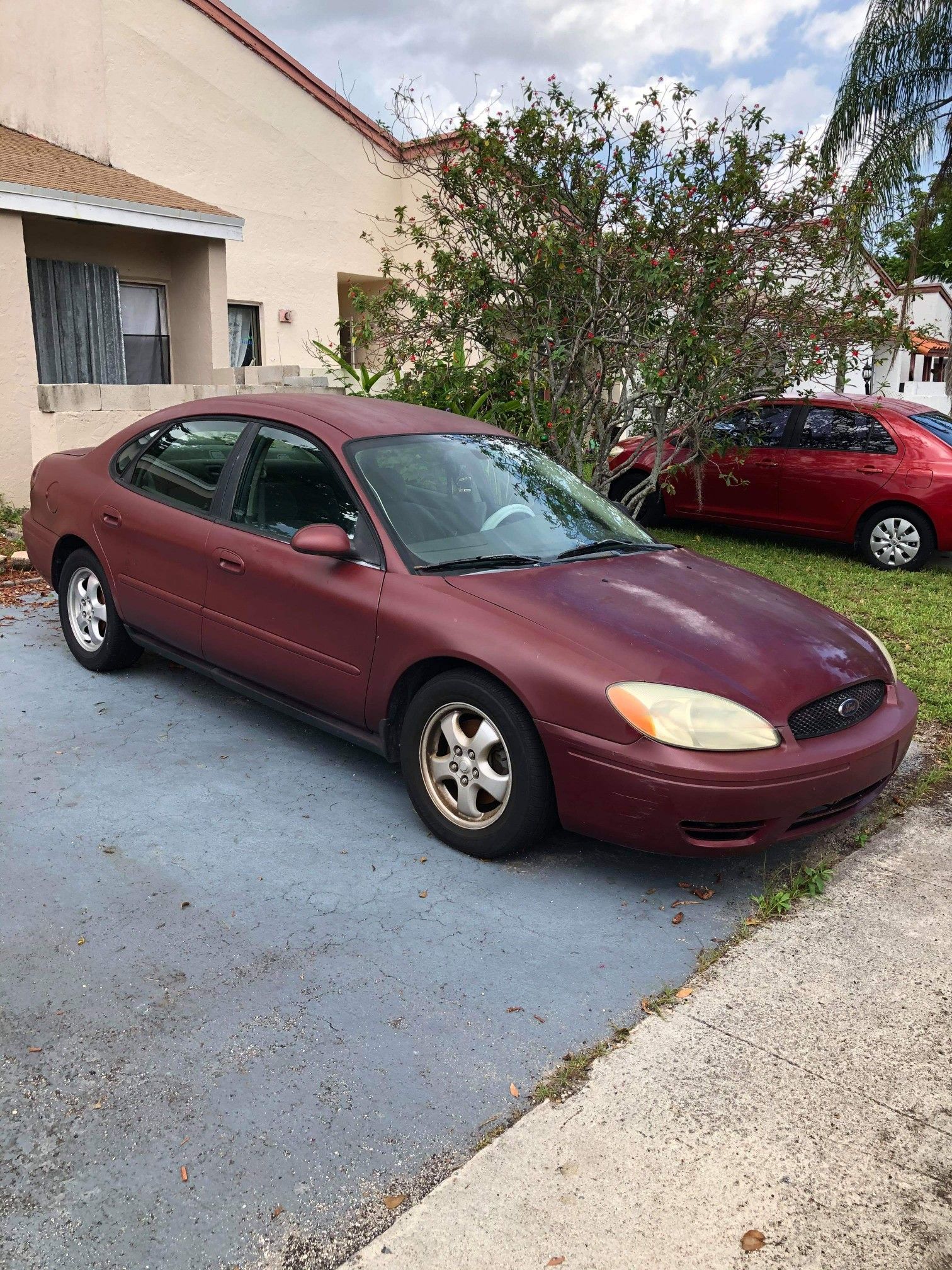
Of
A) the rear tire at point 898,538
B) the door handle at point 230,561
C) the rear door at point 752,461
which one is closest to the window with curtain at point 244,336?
the rear door at point 752,461

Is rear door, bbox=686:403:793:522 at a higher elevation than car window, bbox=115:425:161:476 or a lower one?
lower

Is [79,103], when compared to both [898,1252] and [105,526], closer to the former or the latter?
[105,526]

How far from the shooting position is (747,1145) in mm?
2439

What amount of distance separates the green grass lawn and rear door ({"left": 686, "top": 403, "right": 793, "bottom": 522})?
40 cm

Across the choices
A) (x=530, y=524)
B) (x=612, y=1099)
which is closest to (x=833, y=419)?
(x=530, y=524)

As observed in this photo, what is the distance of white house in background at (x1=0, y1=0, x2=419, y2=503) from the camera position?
9875mm

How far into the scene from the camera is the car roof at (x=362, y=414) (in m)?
4.60

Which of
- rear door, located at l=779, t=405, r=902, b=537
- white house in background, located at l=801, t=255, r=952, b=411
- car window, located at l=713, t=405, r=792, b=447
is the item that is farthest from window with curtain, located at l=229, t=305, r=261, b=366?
white house in background, located at l=801, t=255, r=952, b=411

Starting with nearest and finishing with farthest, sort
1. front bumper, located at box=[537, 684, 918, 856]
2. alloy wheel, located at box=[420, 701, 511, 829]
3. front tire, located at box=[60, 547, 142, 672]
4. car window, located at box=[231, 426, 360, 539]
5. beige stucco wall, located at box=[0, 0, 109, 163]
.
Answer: front bumper, located at box=[537, 684, 918, 856] < alloy wheel, located at box=[420, 701, 511, 829] < car window, located at box=[231, 426, 360, 539] < front tire, located at box=[60, 547, 142, 672] < beige stucco wall, located at box=[0, 0, 109, 163]

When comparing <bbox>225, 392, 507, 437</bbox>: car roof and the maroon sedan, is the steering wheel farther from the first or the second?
<bbox>225, 392, 507, 437</bbox>: car roof

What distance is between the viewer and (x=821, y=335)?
8.62 meters

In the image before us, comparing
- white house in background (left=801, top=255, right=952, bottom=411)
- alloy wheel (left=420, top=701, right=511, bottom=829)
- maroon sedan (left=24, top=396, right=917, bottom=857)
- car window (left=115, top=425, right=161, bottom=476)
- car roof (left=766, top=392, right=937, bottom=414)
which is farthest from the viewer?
white house in background (left=801, top=255, right=952, bottom=411)

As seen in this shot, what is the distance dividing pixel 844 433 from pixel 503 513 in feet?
21.3

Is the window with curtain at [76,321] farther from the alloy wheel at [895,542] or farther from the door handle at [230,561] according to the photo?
the alloy wheel at [895,542]
